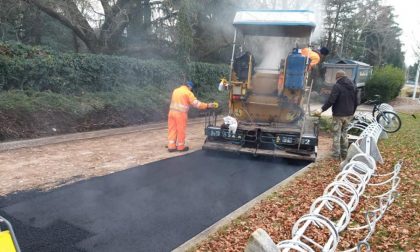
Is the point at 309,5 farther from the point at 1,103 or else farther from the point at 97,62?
the point at 1,103

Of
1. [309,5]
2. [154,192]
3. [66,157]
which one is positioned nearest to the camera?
[154,192]

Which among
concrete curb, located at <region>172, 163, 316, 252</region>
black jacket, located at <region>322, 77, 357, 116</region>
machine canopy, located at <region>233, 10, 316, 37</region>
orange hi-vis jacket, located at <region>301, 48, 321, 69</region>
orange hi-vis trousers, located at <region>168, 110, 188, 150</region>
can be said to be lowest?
concrete curb, located at <region>172, 163, 316, 252</region>

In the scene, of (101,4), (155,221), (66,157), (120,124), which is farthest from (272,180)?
(101,4)

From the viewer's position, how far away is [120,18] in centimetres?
1299

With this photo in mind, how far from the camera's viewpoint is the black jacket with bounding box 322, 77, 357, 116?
23.2ft

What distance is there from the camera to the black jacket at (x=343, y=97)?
707 centimetres

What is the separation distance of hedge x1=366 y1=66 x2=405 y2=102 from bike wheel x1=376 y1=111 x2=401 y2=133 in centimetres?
1183

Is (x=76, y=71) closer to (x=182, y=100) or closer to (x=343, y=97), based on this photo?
(x=182, y=100)

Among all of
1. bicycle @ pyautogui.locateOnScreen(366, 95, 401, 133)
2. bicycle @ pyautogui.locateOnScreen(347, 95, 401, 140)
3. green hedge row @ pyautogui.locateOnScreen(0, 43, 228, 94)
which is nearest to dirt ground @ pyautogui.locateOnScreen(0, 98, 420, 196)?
bicycle @ pyautogui.locateOnScreen(347, 95, 401, 140)

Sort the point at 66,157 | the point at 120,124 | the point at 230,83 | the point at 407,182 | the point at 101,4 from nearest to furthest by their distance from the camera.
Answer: the point at 407,182
the point at 66,157
the point at 230,83
the point at 120,124
the point at 101,4

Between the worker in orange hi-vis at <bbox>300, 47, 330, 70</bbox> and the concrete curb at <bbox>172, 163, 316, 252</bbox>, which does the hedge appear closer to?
the worker in orange hi-vis at <bbox>300, 47, 330, 70</bbox>

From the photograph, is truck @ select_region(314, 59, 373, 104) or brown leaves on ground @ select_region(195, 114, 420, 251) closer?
brown leaves on ground @ select_region(195, 114, 420, 251)

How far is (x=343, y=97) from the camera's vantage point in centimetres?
708

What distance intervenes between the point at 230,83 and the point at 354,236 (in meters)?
4.65
